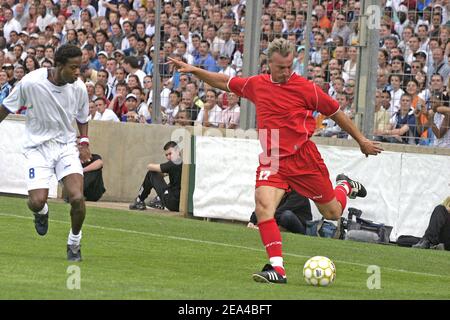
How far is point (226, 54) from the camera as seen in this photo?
22359 millimetres

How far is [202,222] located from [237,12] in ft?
Result: 15.7

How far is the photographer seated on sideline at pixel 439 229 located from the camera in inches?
680

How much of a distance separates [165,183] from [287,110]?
31.1ft

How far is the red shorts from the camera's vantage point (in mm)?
11977

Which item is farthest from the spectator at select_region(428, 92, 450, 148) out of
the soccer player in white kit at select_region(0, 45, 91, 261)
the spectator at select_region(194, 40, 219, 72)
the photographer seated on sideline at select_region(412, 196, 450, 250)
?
the soccer player in white kit at select_region(0, 45, 91, 261)

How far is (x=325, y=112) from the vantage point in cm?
1211

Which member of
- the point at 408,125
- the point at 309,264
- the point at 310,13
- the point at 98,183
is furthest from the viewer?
the point at 98,183

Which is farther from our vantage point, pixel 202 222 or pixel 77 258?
pixel 202 222

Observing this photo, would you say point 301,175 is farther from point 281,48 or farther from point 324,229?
point 324,229

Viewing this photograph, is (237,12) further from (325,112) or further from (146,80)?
(325,112)

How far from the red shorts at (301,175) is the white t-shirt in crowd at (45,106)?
93.9 inches

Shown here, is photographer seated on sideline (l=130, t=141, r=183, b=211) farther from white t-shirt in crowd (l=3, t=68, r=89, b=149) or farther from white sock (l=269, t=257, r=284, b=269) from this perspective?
white sock (l=269, t=257, r=284, b=269)

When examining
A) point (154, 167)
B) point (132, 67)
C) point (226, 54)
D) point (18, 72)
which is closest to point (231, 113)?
point (226, 54)
